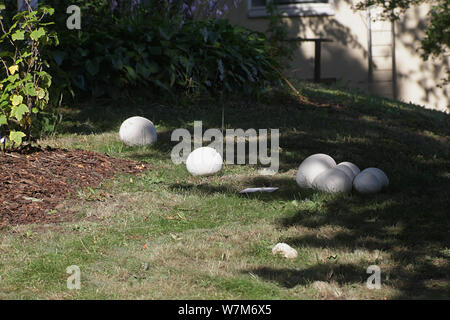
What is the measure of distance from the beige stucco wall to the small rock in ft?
33.7

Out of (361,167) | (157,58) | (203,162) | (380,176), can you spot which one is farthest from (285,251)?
(157,58)

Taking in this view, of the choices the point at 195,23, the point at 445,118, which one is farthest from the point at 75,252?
the point at 445,118

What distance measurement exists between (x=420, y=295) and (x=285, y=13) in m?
11.6

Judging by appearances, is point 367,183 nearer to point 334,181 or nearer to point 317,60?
point 334,181

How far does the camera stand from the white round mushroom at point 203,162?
5.95m

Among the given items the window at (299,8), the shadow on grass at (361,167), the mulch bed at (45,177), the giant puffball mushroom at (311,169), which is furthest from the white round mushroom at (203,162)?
the window at (299,8)

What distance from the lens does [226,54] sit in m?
9.52

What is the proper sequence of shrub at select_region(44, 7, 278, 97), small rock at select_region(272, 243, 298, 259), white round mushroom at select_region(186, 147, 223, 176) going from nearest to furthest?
small rock at select_region(272, 243, 298, 259)
white round mushroom at select_region(186, 147, 223, 176)
shrub at select_region(44, 7, 278, 97)

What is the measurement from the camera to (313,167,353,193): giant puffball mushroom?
17.9 ft

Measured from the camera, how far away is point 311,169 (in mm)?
5594

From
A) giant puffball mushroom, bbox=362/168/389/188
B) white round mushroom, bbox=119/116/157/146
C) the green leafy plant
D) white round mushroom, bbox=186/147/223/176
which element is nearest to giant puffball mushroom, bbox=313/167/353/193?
giant puffball mushroom, bbox=362/168/389/188

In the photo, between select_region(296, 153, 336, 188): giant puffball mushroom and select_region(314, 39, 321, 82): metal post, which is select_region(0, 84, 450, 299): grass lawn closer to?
select_region(296, 153, 336, 188): giant puffball mushroom

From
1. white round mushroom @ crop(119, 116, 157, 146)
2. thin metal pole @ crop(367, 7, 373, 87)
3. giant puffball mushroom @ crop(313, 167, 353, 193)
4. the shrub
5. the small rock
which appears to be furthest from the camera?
thin metal pole @ crop(367, 7, 373, 87)

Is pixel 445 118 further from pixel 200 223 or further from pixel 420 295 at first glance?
pixel 420 295
